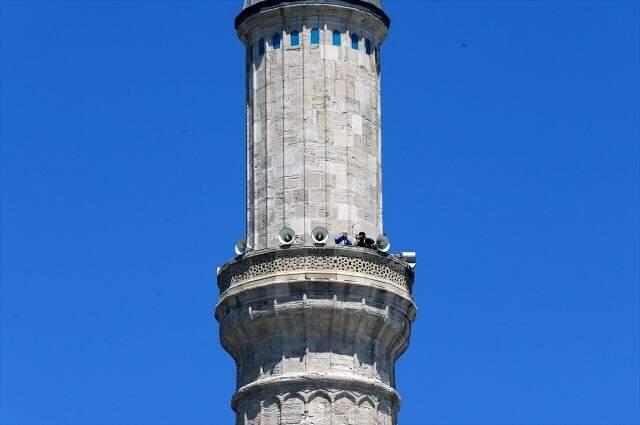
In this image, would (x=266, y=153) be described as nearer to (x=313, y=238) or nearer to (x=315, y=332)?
(x=313, y=238)

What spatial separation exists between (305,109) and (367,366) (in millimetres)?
8147

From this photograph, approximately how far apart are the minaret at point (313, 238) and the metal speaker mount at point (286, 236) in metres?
0.06

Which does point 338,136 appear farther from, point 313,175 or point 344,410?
point 344,410

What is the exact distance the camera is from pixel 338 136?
94.2 m

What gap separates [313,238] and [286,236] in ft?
2.73

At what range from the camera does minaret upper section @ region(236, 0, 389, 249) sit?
9356cm

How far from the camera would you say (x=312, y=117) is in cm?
9431

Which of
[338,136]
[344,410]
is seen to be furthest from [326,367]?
[338,136]

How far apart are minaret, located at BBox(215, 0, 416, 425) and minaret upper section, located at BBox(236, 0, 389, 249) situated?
1.7 inches

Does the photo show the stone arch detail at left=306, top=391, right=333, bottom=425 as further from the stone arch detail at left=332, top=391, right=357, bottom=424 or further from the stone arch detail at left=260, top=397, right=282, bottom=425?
the stone arch detail at left=260, top=397, right=282, bottom=425

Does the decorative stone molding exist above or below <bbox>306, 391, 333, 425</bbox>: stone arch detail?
above

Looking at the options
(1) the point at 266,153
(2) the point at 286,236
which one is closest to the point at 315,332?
(2) the point at 286,236

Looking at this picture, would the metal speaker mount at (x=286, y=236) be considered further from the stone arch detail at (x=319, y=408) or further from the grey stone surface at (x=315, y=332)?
the stone arch detail at (x=319, y=408)

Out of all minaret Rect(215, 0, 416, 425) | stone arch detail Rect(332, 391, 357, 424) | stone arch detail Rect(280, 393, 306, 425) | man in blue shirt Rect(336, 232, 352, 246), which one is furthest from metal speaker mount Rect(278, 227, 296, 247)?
stone arch detail Rect(332, 391, 357, 424)
